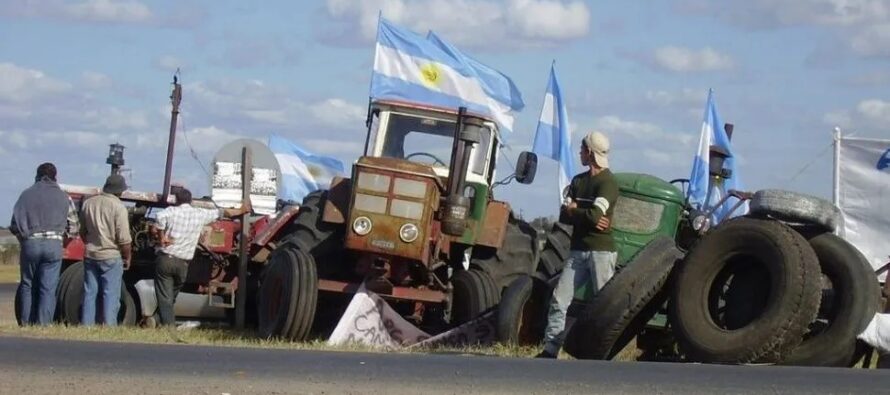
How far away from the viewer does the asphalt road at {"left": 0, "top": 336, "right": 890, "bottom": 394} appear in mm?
7801

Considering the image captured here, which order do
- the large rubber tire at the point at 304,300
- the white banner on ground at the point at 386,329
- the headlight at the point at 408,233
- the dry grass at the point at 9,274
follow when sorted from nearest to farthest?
the white banner on ground at the point at 386,329 → the large rubber tire at the point at 304,300 → the headlight at the point at 408,233 → the dry grass at the point at 9,274

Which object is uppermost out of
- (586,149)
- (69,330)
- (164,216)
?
(586,149)

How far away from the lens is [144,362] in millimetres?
8867

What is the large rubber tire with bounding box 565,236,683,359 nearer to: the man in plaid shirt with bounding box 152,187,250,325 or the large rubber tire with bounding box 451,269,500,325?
the large rubber tire with bounding box 451,269,500,325

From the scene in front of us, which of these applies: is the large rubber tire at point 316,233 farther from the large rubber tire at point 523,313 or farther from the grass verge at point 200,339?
the large rubber tire at point 523,313

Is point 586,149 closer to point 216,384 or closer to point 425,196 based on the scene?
point 425,196

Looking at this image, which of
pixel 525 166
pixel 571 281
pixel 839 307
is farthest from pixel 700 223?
pixel 839 307

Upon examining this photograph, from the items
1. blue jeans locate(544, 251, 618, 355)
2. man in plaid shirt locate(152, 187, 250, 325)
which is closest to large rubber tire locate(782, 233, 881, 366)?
blue jeans locate(544, 251, 618, 355)

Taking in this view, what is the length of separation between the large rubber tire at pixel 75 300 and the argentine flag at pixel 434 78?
644cm

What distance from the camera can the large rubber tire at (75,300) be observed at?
1565 cm

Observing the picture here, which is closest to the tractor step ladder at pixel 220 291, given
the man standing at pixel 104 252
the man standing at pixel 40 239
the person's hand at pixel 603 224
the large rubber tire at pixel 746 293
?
the man standing at pixel 104 252

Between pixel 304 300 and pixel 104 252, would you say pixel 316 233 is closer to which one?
pixel 304 300

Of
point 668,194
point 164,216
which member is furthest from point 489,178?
point 164,216

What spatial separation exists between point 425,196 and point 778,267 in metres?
4.04
